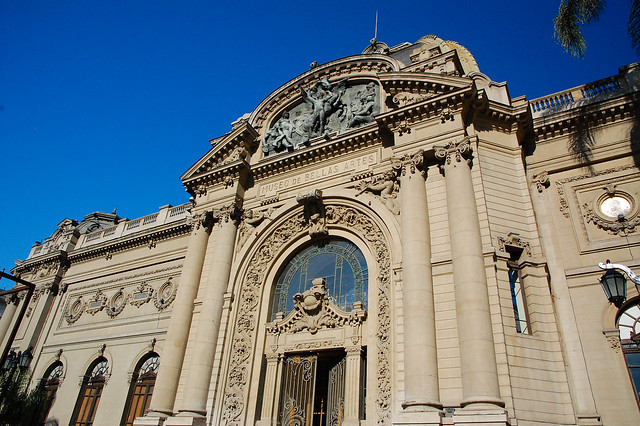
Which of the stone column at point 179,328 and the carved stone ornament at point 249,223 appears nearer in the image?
the stone column at point 179,328

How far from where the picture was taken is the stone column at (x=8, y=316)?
26969 mm

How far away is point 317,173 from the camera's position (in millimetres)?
18328

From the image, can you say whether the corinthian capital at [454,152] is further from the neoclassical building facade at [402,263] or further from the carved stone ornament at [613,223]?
the carved stone ornament at [613,223]

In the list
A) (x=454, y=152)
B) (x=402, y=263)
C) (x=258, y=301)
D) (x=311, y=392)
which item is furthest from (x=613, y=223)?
(x=258, y=301)

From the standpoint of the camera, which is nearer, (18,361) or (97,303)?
(18,361)

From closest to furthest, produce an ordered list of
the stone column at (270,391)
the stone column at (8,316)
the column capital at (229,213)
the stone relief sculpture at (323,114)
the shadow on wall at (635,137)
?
the shadow on wall at (635,137) < the stone column at (270,391) < the stone relief sculpture at (323,114) < the column capital at (229,213) < the stone column at (8,316)

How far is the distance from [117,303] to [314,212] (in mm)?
13180

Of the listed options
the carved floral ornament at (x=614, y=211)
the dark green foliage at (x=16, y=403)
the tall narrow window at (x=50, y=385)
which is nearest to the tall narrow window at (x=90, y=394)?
the dark green foliage at (x=16, y=403)

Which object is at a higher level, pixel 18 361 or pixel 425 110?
pixel 425 110

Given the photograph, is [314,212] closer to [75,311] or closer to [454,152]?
[454,152]

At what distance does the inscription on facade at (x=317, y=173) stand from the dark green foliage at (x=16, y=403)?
12.9 metres

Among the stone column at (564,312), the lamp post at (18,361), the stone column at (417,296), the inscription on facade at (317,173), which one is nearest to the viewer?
the stone column at (417,296)

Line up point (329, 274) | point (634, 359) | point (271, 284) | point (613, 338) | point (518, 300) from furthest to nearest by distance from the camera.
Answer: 1. point (271, 284)
2. point (329, 274)
3. point (518, 300)
4. point (613, 338)
5. point (634, 359)


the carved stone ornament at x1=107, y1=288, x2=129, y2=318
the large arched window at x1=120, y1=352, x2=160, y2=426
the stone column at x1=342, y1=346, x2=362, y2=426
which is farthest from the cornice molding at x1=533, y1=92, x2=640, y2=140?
the carved stone ornament at x1=107, y1=288, x2=129, y2=318
